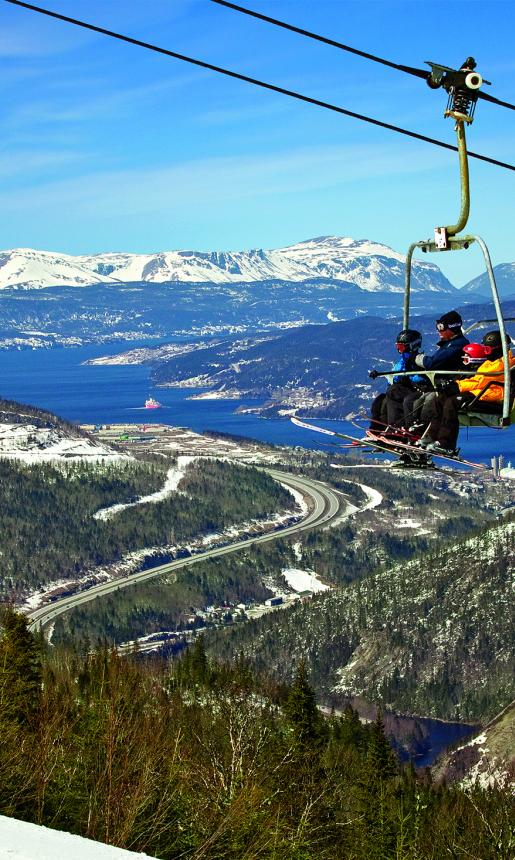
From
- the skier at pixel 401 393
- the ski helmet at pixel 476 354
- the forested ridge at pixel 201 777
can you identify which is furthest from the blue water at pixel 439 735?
the ski helmet at pixel 476 354

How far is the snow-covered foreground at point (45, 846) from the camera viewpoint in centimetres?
1387

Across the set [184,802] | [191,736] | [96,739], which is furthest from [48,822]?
[191,736]

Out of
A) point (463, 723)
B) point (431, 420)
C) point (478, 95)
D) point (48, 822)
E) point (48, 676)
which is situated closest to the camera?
point (478, 95)

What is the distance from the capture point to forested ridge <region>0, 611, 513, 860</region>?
28.7 metres

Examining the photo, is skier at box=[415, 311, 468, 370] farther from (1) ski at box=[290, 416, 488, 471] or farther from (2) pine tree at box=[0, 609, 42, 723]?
(2) pine tree at box=[0, 609, 42, 723]

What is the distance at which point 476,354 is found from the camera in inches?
878

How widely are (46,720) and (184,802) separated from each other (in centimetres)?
2159

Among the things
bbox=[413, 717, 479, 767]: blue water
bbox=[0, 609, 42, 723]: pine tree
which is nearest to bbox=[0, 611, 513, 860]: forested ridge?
bbox=[0, 609, 42, 723]: pine tree

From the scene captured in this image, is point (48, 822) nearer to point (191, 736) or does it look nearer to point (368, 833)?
point (368, 833)

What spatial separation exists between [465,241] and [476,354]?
358cm

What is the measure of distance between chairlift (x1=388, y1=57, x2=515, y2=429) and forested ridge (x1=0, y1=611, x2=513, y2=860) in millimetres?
11266

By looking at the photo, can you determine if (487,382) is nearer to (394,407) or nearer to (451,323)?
(451,323)

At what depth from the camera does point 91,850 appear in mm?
14516

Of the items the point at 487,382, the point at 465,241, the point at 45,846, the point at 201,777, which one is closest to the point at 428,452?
the point at 487,382
